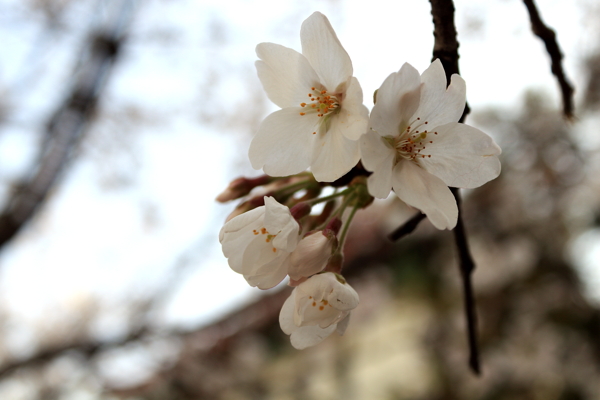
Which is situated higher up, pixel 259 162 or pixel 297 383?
pixel 259 162

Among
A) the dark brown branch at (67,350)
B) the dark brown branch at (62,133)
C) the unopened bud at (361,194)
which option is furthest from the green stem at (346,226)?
the dark brown branch at (67,350)

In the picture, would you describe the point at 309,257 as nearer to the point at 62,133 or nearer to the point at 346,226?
the point at 346,226

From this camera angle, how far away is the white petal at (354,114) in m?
0.30

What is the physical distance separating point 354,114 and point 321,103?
57 mm

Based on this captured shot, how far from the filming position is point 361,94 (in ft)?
1.00

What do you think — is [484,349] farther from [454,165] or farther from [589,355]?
[454,165]

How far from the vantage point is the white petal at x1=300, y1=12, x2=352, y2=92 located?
32cm

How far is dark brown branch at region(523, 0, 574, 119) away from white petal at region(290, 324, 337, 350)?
0.38 metres

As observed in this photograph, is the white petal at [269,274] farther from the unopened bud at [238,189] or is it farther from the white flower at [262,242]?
the unopened bud at [238,189]

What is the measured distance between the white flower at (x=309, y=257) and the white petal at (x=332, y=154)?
0.05m

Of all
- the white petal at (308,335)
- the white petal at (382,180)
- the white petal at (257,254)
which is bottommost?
the white petal at (308,335)

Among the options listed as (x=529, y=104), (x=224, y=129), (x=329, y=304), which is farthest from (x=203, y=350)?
(x=329, y=304)

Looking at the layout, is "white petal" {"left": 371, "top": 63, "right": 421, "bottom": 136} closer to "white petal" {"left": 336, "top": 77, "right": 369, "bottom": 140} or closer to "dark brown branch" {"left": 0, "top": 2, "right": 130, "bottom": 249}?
"white petal" {"left": 336, "top": 77, "right": 369, "bottom": 140}

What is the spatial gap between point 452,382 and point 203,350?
5.96ft
